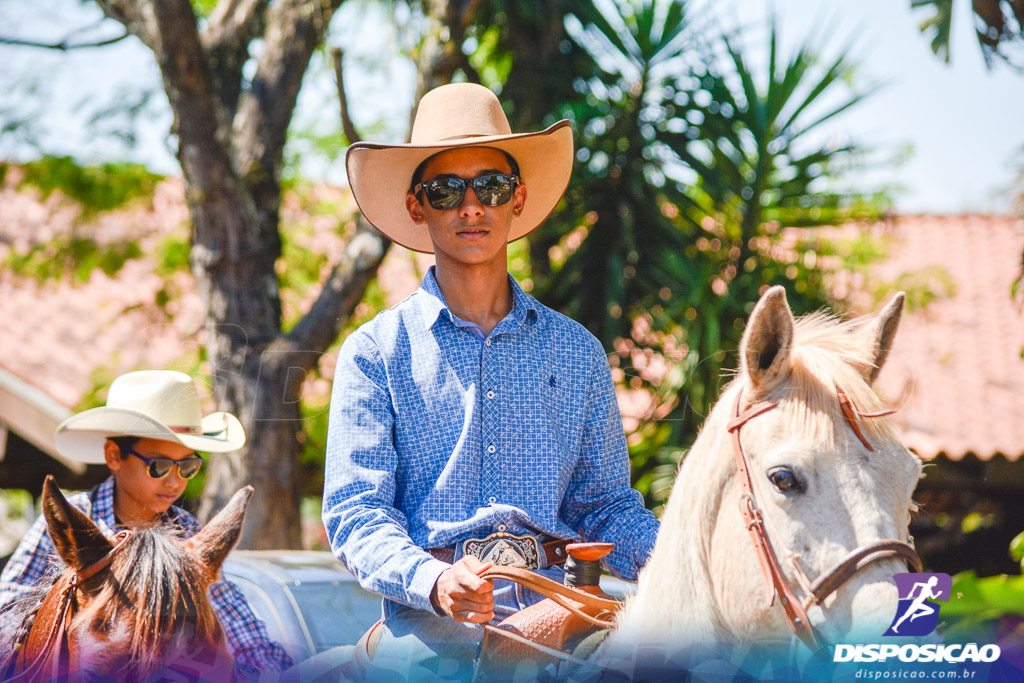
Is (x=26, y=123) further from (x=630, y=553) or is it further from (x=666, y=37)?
(x=630, y=553)

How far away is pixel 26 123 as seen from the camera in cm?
614

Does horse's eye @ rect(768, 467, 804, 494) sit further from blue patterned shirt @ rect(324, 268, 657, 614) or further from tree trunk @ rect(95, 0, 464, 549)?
tree trunk @ rect(95, 0, 464, 549)

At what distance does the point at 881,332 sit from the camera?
1.75 m

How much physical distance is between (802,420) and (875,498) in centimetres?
18

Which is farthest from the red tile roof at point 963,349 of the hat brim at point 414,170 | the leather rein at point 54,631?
the leather rein at point 54,631

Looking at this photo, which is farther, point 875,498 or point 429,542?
point 429,542

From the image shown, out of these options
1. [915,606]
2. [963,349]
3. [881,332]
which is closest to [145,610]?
[915,606]

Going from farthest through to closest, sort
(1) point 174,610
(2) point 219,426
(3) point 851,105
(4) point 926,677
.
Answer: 1. (3) point 851,105
2. (2) point 219,426
3. (1) point 174,610
4. (4) point 926,677

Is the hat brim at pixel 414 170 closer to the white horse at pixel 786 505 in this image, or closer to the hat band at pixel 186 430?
the white horse at pixel 786 505

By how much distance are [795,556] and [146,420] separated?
2142 mm

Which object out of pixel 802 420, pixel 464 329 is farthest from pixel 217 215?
pixel 802 420

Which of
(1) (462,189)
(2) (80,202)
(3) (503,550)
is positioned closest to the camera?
(3) (503,550)

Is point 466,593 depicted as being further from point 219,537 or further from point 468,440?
point 219,537

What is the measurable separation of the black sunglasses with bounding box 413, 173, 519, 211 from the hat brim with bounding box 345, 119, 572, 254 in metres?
0.08
